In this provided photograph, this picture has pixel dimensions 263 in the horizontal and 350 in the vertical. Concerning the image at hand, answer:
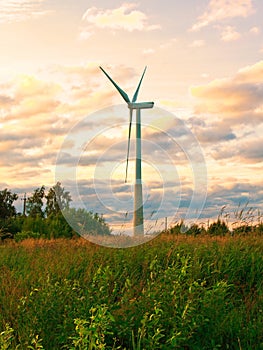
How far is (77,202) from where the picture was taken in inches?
577

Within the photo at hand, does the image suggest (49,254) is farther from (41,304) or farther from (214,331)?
(214,331)

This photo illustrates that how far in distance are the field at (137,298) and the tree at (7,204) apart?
19398mm

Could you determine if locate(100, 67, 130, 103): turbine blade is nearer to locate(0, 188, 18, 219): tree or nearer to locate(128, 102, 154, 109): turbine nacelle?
locate(128, 102, 154, 109): turbine nacelle

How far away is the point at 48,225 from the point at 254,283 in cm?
1371

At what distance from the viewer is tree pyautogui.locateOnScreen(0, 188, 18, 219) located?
99.6 feet

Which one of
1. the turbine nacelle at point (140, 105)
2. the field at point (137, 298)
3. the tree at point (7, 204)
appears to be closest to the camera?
the field at point (137, 298)

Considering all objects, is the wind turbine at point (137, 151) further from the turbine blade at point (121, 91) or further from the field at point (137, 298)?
Result: the field at point (137, 298)

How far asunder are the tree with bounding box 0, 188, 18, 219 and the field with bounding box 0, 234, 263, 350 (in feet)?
63.6

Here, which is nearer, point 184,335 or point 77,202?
point 184,335

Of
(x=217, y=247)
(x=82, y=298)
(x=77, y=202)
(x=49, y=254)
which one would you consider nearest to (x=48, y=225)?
(x=77, y=202)

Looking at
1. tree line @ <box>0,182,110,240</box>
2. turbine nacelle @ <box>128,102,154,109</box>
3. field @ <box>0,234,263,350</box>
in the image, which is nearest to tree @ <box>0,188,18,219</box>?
tree line @ <box>0,182,110,240</box>

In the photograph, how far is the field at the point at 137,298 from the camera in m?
5.73

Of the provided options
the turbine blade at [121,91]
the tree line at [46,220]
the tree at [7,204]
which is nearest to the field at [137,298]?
the tree line at [46,220]

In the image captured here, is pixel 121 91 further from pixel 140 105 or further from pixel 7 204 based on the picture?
pixel 7 204
